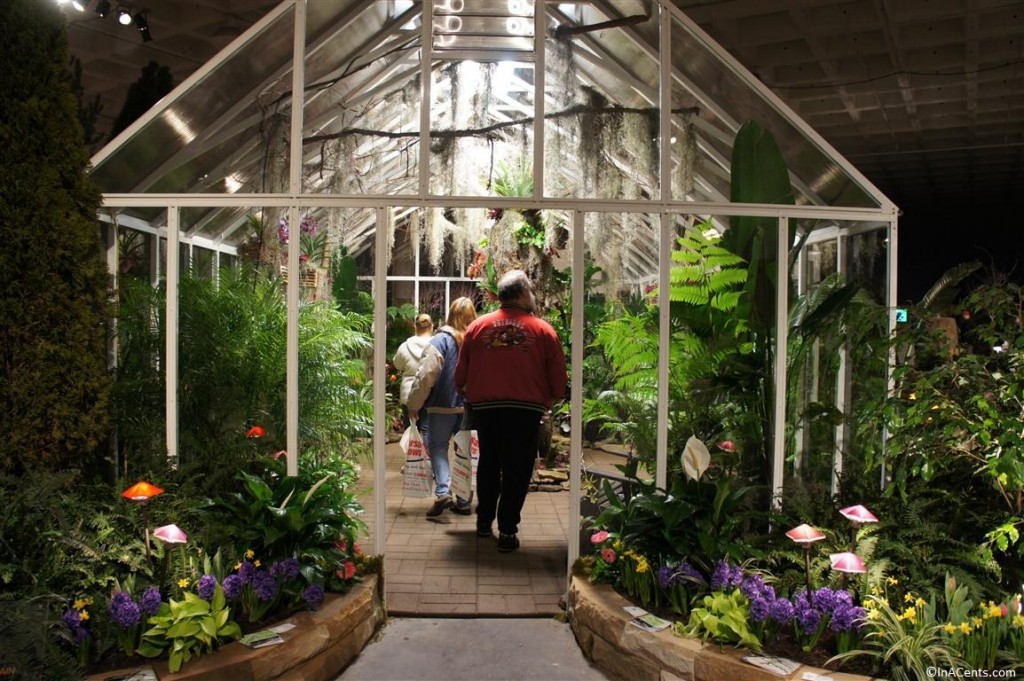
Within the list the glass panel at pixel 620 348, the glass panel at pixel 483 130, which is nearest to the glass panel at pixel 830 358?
the glass panel at pixel 620 348

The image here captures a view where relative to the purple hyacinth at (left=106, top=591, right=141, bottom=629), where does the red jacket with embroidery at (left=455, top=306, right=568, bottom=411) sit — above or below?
above

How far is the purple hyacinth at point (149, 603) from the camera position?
2.64 m

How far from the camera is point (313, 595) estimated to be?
298 centimetres

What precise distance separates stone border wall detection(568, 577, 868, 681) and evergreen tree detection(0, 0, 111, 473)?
230cm

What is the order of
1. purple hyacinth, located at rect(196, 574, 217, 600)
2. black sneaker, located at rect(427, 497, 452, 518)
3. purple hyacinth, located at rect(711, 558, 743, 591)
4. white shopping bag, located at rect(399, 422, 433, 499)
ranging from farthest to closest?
1. black sneaker, located at rect(427, 497, 452, 518)
2. white shopping bag, located at rect(399, 422, 433, 499)
3. purple hyacinth, located at rect(711, 558, 743, 591)
4. purple hyacinth, located at rect(196, 574, 217, 600)

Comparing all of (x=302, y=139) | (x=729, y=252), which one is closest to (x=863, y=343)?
(x=729, y=252)

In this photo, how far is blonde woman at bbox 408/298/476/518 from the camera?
468 cm

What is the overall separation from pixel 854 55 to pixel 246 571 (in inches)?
247

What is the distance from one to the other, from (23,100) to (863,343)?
386 cm

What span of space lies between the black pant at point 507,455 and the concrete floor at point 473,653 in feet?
2.53

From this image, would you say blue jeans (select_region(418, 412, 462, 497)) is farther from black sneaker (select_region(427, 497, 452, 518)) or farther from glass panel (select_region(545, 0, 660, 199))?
glass panel (select_region(545, 0, 660, 199))

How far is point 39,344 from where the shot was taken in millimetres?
3191

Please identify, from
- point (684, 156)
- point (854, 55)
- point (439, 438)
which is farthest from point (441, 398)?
point (854, 55)

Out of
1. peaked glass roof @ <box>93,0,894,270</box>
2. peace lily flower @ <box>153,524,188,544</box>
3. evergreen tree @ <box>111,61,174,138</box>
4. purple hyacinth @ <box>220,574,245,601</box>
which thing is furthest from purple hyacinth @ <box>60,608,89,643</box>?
evergreen tree @ <box>111,61,174,138</box>
